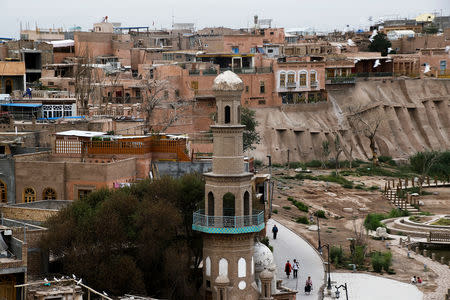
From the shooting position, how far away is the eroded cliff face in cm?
7994

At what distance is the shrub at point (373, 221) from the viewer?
59.7 metres

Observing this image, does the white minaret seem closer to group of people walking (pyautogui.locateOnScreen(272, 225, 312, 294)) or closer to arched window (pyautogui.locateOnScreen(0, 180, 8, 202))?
group of people walking (pyautogui.locateOnScreen(272, 225, 312, 294))

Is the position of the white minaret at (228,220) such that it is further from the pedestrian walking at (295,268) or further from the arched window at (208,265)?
the pedestrian walking at (295,268)

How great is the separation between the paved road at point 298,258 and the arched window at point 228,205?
6849mm

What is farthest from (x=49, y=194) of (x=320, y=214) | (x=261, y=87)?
(x=261, y=87)

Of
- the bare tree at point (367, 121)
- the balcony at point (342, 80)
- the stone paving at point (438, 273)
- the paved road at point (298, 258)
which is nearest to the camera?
the paved road at point (298, 258)

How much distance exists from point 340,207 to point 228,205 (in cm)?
3160

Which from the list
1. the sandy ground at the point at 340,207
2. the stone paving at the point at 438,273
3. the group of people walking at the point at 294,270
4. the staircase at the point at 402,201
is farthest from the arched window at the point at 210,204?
the staircase at the point at 402,201

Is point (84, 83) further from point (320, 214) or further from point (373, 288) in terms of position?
point (373, 288)

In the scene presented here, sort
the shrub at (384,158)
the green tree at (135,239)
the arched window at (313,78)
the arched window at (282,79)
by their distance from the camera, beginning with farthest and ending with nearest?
the shrub at (384,158), the arched window at (313,78), the arched window at (282,79), the green tree at (135,239)

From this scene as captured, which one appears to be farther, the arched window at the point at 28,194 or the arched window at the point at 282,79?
the arched window at the point at 282,79

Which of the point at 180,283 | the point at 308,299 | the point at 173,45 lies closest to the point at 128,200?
the point at 180,283

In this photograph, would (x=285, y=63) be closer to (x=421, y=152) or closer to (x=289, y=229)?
(x=421, y=152)

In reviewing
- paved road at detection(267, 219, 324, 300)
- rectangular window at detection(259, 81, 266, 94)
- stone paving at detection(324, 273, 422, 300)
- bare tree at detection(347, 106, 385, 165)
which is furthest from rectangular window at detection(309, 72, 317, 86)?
stone paving at detection(324, 273, 422, 300)
